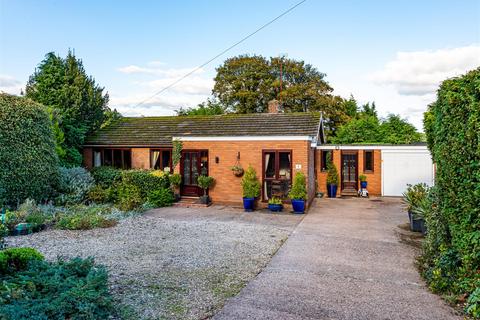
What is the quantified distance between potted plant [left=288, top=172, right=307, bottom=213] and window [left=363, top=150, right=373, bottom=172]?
6941mm

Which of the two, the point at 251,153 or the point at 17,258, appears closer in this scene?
the point at 17,258

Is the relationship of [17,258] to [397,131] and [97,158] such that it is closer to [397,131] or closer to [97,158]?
[97,158]

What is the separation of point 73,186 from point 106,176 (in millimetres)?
2014

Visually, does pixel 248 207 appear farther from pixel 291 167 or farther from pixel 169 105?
pixel 169 105

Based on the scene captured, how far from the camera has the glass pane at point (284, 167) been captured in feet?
43.8

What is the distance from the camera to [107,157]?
1748 cm

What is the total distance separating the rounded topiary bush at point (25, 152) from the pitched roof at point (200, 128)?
172 inches

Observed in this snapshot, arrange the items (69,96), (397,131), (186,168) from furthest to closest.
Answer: (397,131)
(69,96)
(186,168)

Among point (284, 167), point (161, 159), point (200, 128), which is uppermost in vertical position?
point (200, 128)

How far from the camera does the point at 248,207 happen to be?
12719mm

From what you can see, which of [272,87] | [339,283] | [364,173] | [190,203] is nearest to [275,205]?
[190,203]

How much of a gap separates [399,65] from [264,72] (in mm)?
19415

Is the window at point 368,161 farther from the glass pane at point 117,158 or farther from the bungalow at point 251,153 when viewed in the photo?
the glass pane at point 117,158

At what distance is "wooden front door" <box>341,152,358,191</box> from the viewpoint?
17.7 metres
